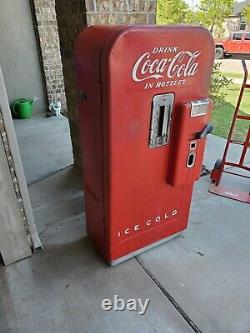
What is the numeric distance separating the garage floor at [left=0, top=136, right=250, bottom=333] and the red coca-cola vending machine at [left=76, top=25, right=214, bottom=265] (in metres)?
0.17

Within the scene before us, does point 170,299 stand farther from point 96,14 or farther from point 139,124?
point 96,14

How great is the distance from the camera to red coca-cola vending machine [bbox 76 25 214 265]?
1297 mm

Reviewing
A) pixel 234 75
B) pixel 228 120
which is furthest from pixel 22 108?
pixel 234 75

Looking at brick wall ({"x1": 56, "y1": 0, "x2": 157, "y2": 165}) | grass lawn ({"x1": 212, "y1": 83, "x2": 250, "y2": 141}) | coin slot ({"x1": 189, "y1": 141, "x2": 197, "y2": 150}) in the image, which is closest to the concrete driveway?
grass lawn ({"x1": 212, "y1": 83, "x2": 250, "y2": 141})

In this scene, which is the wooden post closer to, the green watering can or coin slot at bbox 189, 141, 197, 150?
coin slot at bbox 189, 141, 197, 150

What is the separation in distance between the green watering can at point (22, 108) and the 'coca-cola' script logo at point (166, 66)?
163 inches

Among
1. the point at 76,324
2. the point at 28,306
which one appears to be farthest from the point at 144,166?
the point at 28,306

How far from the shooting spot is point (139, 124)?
146 cm

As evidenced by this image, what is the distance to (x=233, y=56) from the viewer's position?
1138 centimetres

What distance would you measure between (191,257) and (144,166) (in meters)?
0.83

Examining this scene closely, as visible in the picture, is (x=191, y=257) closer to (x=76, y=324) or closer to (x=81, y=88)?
(x=76, y=324)

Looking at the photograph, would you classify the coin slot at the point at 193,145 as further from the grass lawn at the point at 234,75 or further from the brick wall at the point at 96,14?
the grass lawn at the point at 234,75

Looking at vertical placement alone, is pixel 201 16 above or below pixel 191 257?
above

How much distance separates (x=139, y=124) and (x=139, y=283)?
1.05 m
